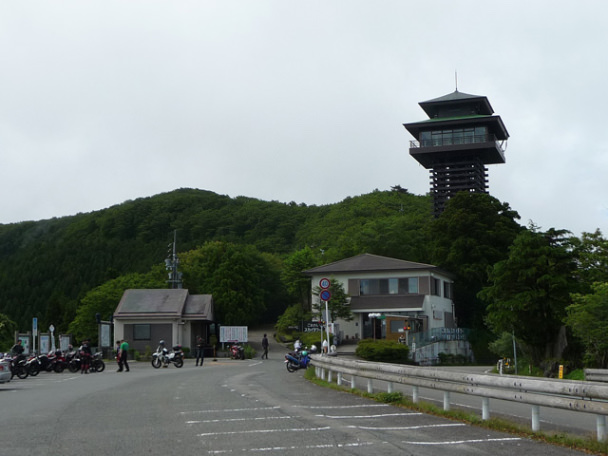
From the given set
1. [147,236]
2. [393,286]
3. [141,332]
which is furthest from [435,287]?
[147,236]

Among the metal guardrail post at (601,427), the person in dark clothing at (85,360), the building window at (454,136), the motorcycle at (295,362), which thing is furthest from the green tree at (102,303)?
the metal guardrail post at (601,427)

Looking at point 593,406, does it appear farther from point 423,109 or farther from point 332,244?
point 332,244

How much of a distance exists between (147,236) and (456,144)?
76.8 metres

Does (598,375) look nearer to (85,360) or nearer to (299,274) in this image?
(85,360)

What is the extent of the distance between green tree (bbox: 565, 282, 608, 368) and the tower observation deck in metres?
49.9

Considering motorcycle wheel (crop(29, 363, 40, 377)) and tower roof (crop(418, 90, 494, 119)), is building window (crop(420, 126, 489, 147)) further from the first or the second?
motorcycle wheel (crop(29, 363, 40, 377))

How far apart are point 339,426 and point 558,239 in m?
25.4

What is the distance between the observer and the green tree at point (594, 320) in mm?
25984

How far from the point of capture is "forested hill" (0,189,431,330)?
10741cm

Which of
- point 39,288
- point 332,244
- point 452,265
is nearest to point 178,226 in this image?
point 39,288

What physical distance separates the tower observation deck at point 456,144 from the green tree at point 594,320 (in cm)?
4995

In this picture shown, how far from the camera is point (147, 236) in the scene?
138 m

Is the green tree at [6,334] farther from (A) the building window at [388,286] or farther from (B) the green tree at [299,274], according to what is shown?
(A) the building window at [388,286]

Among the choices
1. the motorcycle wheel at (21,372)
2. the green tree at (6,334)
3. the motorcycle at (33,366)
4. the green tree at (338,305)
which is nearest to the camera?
the motorcycle wheel at (21,372)
